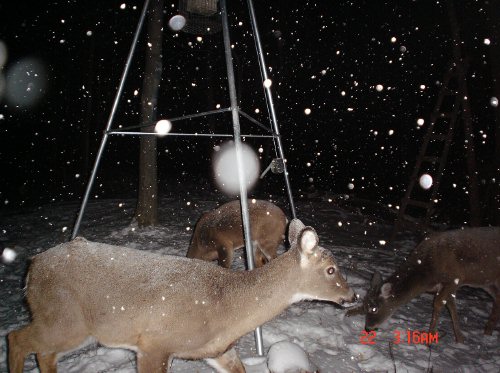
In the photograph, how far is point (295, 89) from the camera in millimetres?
28078

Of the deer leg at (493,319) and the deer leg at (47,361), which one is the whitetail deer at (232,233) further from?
the deer leg at (493,319)

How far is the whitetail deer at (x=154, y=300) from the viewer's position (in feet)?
8.48

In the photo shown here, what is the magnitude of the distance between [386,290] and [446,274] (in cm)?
117

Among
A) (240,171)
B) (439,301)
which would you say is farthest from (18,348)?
(439,301)

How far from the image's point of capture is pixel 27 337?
2748 millimetres

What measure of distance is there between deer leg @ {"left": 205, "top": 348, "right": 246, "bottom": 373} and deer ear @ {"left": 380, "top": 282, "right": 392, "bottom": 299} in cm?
278

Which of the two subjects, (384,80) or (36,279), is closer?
(36,279)

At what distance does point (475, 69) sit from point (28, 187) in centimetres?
1988

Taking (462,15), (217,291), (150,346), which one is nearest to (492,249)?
(217,291)

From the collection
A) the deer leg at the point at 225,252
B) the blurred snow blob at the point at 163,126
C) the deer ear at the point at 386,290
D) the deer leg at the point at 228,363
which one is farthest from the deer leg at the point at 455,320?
the blurred snow blob at the point at 163,126

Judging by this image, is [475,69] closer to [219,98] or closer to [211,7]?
[211,7]

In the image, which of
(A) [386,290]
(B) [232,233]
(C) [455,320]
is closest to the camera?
(C) [455,320]
